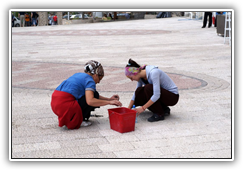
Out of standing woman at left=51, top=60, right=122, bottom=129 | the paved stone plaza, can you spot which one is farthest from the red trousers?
the paved stone plaza

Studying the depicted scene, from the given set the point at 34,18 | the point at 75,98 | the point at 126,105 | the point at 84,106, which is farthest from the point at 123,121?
the point at 34,18

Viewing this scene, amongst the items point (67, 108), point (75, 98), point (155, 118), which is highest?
point (75, 98)

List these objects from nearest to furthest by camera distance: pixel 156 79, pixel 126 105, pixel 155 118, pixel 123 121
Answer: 1. pixel 123 121
2. pixel 156 79
3. pixel 155 118
4. pixel 126 105

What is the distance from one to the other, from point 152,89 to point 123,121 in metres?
0.68

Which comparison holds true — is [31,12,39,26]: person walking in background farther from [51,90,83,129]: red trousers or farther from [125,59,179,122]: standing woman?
[51,90,83,129]: red trousers

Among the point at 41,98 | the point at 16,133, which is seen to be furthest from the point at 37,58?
the point at 16,133

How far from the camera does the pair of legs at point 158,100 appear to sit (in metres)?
4.76

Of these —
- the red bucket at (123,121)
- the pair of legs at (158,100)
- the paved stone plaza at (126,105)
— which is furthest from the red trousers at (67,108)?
the pair of legs at (158,100)

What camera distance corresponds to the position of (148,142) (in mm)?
4070

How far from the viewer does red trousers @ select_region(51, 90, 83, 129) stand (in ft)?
14.4

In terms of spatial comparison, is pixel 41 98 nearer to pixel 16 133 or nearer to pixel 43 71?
pixel 16 133

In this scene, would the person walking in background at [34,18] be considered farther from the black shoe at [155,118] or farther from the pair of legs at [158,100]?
the black shoe at [155,118]

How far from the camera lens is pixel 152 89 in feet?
15.5

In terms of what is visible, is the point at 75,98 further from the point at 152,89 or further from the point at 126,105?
the point at 126,105
